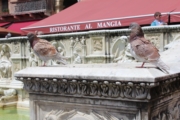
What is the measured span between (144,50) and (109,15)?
20.8 feet

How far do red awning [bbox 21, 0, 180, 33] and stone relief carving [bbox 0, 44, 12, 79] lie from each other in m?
1.29

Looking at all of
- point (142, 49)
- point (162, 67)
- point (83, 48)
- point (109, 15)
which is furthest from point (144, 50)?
point (109, 15)

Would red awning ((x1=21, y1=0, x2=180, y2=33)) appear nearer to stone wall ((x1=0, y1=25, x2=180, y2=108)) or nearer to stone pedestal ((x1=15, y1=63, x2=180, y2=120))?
stone wall ((x1=0, y1=25, x2=180, y2=108))

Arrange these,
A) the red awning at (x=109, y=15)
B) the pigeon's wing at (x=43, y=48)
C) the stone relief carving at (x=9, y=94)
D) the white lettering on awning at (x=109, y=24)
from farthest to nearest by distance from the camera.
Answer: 1. the white lettering on awning at (x=109, y=24)
2. the stone relief carving at (x=9, y=94)
3. the red awning at (x=109, y=15)
4. the pigeon's wing at (x=43, y=48)

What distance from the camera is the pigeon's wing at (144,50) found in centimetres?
194

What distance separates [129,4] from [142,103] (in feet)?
24.0

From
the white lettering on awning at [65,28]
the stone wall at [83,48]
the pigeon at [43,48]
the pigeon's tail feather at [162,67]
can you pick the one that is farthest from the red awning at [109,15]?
the pigeon's tail feather at [162,67]

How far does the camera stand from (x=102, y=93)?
1.78m

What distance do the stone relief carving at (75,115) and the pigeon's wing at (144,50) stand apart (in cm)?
51

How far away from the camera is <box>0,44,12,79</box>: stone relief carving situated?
320 inches

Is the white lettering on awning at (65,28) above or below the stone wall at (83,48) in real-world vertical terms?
above

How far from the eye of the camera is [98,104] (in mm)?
1825

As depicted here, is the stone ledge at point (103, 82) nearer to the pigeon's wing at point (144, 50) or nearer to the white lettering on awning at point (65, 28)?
the pigeon's wing at point (144, 50)

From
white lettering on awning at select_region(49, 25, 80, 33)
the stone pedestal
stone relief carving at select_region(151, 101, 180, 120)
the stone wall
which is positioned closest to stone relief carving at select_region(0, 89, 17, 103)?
the stone wall
